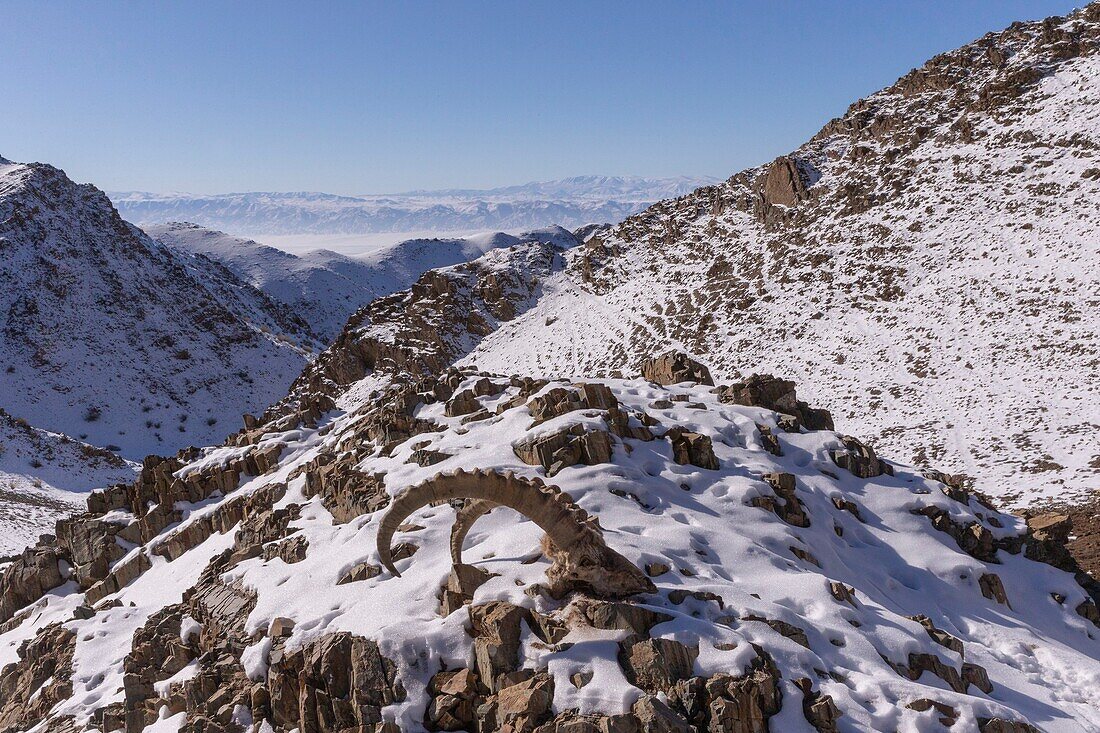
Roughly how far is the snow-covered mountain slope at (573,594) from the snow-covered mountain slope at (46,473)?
22056mm

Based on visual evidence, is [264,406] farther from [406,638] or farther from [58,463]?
[406,638]

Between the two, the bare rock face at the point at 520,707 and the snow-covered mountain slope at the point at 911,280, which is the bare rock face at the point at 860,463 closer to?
the snow-covered mountain slope at the point at 911,280

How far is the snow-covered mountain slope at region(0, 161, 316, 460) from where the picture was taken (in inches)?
2717

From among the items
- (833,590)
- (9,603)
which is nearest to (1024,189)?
(833,590)

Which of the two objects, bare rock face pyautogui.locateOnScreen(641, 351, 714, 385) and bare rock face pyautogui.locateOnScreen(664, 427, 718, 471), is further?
bare rock face pyautogui.locateOnScreen(641, 351, 714, 385)

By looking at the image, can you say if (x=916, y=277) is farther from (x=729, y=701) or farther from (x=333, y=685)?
(x=333, y=685)

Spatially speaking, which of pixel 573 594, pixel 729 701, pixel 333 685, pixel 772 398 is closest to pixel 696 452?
pixel 772 398

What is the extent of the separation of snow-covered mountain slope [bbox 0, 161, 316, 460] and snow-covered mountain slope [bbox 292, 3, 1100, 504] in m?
26.4

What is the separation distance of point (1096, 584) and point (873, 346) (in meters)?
25.8

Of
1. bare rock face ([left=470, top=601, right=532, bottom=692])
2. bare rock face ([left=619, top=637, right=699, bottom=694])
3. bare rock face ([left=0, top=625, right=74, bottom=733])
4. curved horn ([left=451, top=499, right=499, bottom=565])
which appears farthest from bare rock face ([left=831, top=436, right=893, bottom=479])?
bare rock face ([left=0, top=625, right=74, bottom=733])

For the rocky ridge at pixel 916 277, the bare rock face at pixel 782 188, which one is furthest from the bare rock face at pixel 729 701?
the bare rock face at pixel 782 188

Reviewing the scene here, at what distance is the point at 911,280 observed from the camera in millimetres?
45281

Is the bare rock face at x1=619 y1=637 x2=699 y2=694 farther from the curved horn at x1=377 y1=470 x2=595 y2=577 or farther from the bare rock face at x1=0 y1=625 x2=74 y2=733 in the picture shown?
the bare rock face at x1=0 y1=625 x2=74 y2=733

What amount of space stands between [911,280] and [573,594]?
43.4 meters
